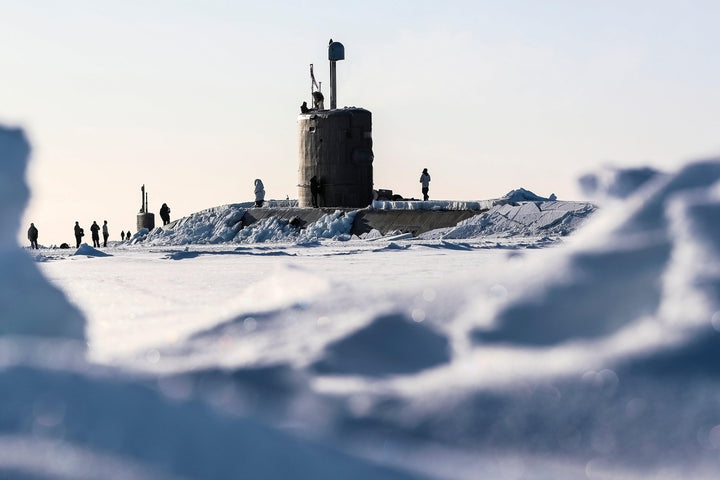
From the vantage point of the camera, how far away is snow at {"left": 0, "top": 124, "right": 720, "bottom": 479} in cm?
186

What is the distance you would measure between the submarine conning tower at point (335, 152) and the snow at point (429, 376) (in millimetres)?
26403

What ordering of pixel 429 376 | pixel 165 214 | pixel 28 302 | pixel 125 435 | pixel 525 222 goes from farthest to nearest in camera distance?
pixel 165 214 < pixel 525 222 < pixel 28 302 < pixel 429 376 < pixel 125 435

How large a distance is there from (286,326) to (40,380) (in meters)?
0.69

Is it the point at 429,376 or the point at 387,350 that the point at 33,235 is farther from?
the point at 429,376

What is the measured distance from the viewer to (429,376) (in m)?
2.16

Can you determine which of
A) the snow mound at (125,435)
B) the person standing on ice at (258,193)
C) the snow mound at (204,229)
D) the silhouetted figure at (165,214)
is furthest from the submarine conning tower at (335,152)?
the snow mound at (125,435)

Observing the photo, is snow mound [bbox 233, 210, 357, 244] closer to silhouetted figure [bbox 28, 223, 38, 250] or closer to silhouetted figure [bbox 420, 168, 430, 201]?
silhouetted figure [bbox 420, 168, 430, 201]

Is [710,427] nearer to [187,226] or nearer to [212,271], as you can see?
[212,271]

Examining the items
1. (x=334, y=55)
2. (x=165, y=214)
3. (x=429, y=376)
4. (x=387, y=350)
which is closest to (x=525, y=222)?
(x=334, y=55)

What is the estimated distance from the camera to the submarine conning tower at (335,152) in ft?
95.3

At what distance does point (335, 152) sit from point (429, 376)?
89.5 feet

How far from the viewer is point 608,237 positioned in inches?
93.9

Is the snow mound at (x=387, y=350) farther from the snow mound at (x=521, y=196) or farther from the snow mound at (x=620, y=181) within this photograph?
the snow mound at (x=521, y=196)

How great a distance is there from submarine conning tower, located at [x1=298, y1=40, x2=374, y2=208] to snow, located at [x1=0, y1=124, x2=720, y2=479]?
26.4 metres
